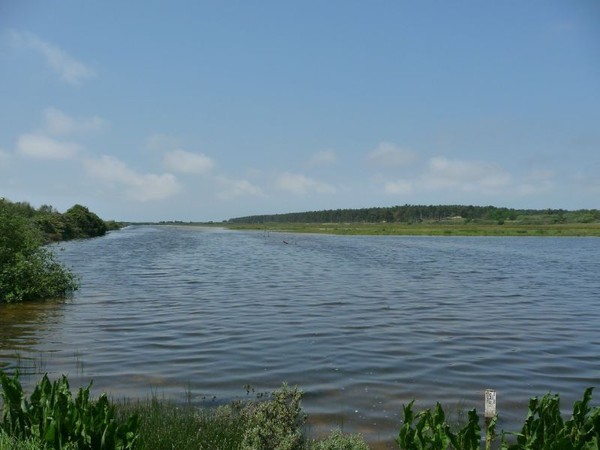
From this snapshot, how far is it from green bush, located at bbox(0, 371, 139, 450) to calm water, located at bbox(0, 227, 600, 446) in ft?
13.4

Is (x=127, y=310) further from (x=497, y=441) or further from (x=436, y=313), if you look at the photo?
(x=497, y=441)

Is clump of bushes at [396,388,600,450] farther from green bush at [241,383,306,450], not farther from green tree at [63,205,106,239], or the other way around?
green tree at [63,205,106,239]

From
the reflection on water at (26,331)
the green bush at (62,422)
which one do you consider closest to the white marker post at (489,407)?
the green bush at (62,422)

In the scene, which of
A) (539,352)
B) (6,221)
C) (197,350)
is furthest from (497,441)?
(6,221)

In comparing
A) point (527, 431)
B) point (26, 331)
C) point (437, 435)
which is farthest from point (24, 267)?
point (527, 431)

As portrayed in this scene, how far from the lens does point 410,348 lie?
14781 mm

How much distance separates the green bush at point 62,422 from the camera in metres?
5.63

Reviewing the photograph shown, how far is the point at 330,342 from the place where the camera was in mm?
15461

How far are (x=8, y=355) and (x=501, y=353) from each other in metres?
12.3

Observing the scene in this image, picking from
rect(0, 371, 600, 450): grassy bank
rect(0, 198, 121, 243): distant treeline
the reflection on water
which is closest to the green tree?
rect(0, 198, 121, 243): distant treeline

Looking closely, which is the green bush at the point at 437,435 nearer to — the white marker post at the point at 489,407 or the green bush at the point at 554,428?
the white marker post at the point at 489,407

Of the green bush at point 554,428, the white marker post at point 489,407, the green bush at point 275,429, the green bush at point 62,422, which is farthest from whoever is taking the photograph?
the green bush at point 275,429

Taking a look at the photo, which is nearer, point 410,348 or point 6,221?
point 410,348

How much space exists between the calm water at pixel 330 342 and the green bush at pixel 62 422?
4083mm
